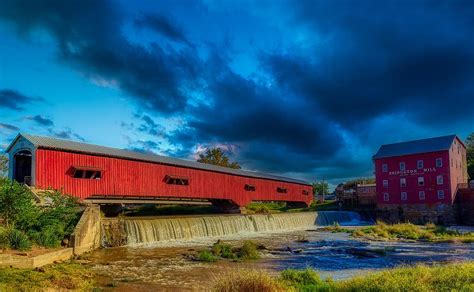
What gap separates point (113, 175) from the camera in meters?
27.4

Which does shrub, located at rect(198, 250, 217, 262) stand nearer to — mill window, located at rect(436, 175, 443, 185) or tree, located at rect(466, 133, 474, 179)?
mill window, located at rect(436, 175, 443, 185)

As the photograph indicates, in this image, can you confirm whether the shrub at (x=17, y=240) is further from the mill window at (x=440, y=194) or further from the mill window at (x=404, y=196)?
the mill window at (x=404, y=196)

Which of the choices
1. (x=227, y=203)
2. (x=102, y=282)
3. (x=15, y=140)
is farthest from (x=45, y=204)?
(x=227, y=203)

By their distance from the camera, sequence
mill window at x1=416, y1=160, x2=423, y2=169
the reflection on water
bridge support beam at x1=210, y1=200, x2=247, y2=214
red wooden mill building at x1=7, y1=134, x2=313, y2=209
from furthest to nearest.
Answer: mill window at x1=416, y1=160, x2=423, y2=169
bridge support beam at x1=210, y1=200, x2=247, y2=214
red wooden mill building at x1=7, y1=134, x2=313, y2=209
the reflection on water

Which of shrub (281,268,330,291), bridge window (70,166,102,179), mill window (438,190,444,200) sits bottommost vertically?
shrub (281,268,330,291)

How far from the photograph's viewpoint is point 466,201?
43.2 meters


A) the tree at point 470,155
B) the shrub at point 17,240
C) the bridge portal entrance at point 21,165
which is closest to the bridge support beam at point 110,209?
the bridge portal entrance at point 21,165

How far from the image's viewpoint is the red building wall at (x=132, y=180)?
23562 mm

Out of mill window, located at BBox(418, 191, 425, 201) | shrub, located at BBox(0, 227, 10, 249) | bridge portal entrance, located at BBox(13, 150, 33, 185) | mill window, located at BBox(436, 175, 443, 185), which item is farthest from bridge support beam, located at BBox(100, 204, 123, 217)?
mill window, located at BBox(436, 175, 443, 185)

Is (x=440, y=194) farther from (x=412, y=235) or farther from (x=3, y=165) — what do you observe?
(x=3, y=165)

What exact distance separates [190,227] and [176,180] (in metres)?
7.78

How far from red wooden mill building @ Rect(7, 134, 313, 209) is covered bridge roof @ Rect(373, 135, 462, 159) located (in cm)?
2015

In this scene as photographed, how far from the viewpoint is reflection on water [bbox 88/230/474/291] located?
1255cm

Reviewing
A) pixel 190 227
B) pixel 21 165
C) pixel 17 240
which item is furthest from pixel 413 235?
pixel 21 165
